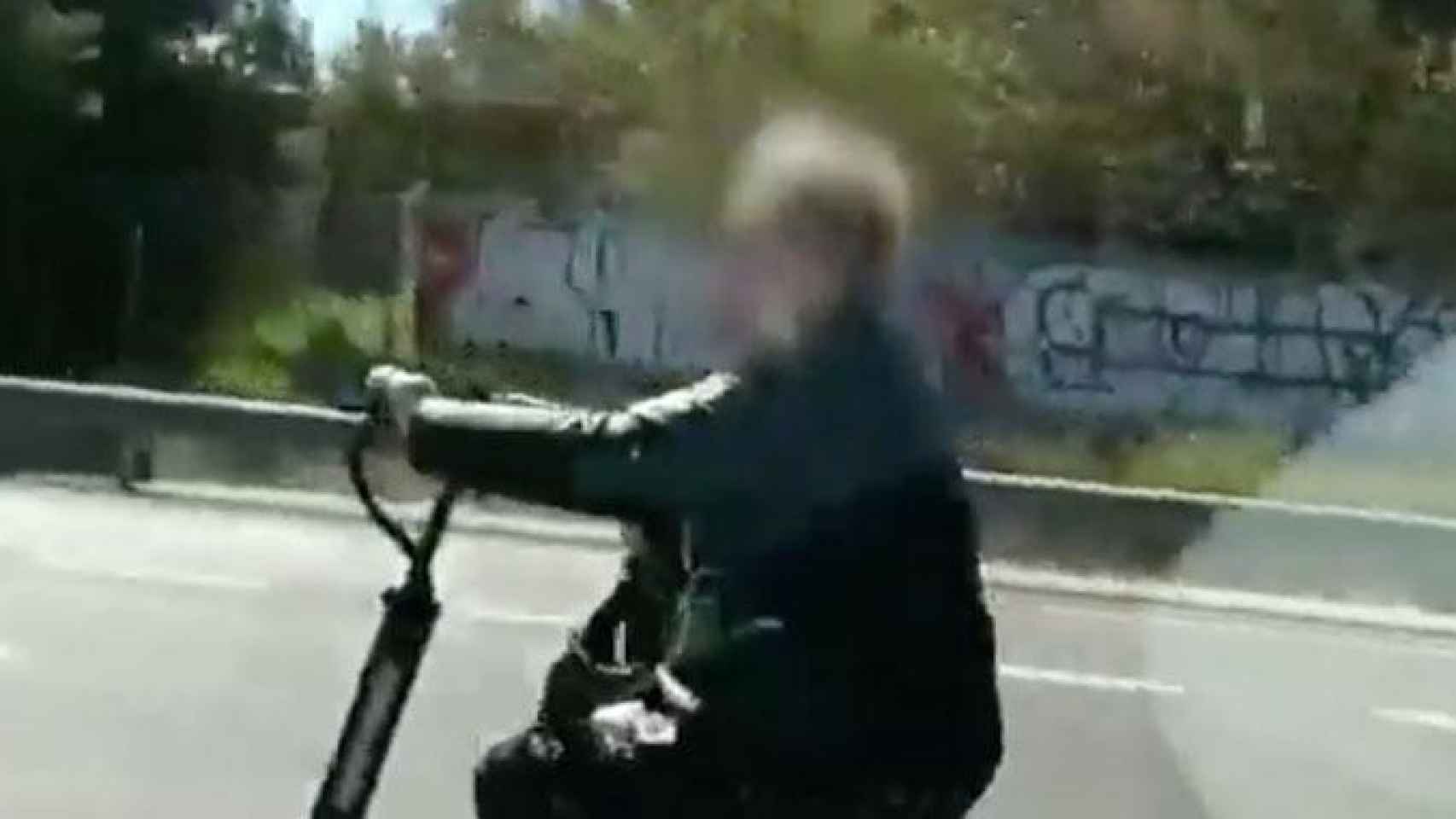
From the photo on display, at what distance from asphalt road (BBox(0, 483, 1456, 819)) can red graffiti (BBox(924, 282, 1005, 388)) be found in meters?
0.45

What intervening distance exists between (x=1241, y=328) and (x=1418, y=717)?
89.5 inches

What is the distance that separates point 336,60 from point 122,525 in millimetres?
1377

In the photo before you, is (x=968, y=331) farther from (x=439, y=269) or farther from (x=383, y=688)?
(x=383, y=688)

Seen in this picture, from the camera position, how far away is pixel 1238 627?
700cm

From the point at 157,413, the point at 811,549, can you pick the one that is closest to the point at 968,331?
the point at 811,549

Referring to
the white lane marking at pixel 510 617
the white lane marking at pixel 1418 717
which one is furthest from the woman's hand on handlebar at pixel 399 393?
the white lane marking at pixel 1418 717

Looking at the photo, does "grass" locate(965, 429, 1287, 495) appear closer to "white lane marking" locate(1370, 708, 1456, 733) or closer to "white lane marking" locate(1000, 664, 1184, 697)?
"white lane marking" locate(1000, 664, 1184, 697)

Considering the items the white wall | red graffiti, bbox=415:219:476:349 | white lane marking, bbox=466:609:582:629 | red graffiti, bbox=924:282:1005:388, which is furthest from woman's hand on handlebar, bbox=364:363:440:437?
white lane marking, bbox=466:609:582:629

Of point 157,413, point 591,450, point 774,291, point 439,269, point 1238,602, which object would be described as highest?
point 774,291

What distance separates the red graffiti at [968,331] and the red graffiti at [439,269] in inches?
41.7

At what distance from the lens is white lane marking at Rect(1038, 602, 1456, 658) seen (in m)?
7.00

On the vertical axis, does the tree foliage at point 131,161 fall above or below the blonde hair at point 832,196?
below

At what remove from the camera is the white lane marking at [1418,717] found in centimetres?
640

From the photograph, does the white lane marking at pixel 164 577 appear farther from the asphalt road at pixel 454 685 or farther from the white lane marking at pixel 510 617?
the white lane marking at pixel 510 617
